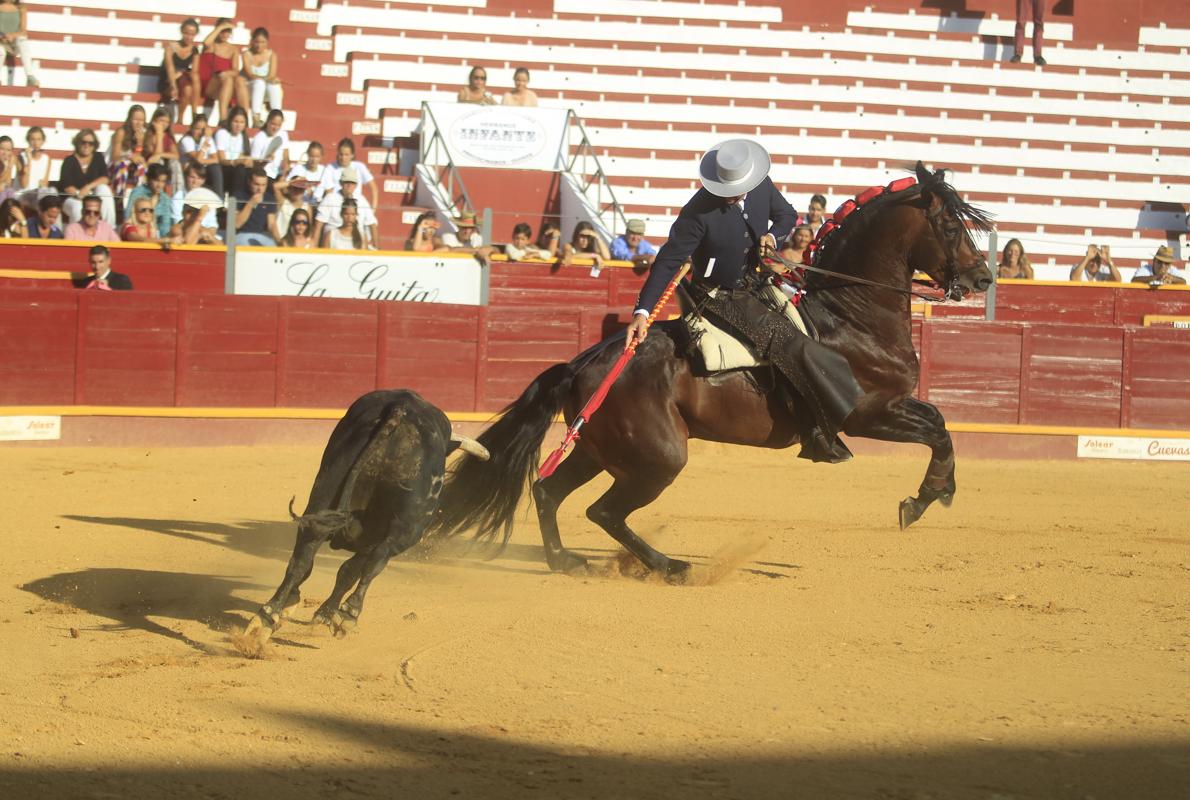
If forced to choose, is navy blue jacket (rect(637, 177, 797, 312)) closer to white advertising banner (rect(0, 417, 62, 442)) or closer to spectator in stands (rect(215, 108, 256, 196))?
white advertising banner (rect(0, 417, 62, 442))

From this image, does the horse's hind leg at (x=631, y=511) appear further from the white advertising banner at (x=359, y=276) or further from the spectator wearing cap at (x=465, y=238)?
the spectator wearing cap at (x=465, y=238)

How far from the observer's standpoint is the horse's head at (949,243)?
6.76 meters

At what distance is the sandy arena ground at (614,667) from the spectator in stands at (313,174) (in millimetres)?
6190

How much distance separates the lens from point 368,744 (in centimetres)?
409

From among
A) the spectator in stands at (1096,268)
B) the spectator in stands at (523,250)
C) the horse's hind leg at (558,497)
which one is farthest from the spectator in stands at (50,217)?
the spectator in stands at (1096,268)

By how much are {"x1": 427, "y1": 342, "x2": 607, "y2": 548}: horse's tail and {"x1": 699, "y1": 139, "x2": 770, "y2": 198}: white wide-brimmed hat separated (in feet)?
3.17

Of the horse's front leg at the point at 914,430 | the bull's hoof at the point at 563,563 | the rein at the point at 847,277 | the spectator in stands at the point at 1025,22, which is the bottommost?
the bull's hoof at the point at 563,563

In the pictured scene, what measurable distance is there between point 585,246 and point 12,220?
5.41 metres

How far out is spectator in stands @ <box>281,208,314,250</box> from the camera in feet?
44.2

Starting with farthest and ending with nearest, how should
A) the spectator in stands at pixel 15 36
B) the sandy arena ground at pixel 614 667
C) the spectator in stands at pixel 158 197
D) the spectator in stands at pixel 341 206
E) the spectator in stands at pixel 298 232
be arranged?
the spectator in stands at pixel 15 36 < the spectator in stands at pixel 341 206 < the spectator in stands at pixel 158 197 < the spectator in stands at pixel 298 232 < the sandy arena ground at pixel 614 667

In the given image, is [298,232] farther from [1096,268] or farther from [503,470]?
[1096,268]

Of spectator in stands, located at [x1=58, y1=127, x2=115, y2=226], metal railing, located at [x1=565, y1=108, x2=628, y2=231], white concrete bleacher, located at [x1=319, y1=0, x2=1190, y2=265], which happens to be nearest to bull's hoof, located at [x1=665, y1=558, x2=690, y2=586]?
spectator in stands, located at [x1=58, y1=127, x2=115, y2=226]

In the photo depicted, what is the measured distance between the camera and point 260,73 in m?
16.1

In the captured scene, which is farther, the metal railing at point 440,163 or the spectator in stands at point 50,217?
the metal railing at point 440,163
